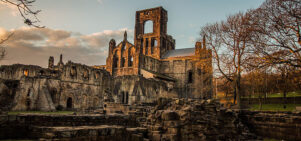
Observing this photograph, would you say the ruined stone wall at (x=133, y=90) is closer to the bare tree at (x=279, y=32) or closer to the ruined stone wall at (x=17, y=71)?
the ruined stone wall at (x=17, y=71)

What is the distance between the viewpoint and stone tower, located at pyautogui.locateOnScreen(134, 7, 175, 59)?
176 feet

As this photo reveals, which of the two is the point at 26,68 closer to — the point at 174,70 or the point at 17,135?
the point at 17,135

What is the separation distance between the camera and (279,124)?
1302 centimetres

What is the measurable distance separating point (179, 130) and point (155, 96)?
82.4 feet

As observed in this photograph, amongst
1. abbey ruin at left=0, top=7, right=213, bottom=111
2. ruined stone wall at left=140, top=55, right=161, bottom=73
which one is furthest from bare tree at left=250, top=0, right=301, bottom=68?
ruined stone wall at left=140, top=55, right=161, bottom=73

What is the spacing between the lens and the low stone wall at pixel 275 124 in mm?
12289

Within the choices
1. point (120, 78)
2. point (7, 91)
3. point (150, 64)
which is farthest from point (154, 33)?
point (7, 91)

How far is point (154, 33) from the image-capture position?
5475 centimetres

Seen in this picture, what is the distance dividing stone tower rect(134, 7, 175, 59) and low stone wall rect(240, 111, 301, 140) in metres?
38.2

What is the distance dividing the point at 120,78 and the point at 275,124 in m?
23.7

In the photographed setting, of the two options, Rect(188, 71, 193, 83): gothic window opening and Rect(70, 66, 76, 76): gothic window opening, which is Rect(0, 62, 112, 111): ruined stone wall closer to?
Rect(70, 66, 76, 76): gothic window opening

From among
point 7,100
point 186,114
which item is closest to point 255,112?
point 186,114

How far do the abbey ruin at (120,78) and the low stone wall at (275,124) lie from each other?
1052 cm

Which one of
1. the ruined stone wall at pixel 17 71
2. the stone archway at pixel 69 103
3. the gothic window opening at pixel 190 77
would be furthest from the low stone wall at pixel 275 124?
the gothic window opening at pixel 190 77
